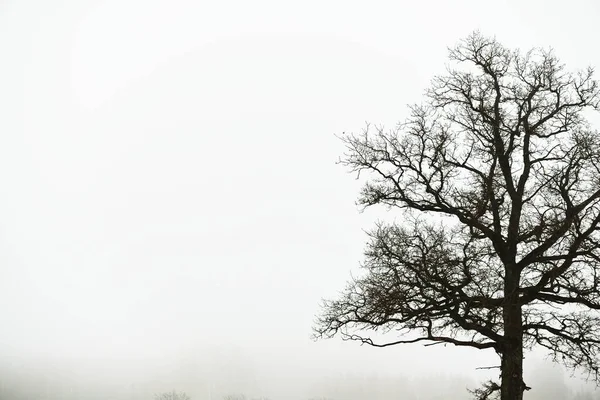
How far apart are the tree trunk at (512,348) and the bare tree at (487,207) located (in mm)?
20

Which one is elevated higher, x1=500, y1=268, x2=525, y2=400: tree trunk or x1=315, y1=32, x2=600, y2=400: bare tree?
x1=315, y1=32, x2=600, y2=400: bare tree

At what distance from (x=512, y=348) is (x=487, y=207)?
2.80 meters

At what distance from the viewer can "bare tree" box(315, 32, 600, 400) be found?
9445 millimetres

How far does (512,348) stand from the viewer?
9.51m

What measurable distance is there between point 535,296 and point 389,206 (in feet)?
11.1

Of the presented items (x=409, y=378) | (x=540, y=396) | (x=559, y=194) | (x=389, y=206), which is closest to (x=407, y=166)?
(x=389, y=206)

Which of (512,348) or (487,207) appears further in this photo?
(487,207)

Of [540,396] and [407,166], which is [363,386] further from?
[407,166]

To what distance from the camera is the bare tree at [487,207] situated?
9.45 meters

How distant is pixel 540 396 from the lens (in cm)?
7512

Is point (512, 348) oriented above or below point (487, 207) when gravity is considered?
below

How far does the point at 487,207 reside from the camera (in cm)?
1001

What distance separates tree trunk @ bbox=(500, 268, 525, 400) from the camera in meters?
9.36

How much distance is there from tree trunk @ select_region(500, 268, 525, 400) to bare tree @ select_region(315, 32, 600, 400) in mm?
20
